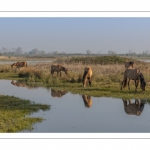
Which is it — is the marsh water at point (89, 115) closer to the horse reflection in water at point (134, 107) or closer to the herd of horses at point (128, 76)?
the horse reflection in water at point (134, 107)

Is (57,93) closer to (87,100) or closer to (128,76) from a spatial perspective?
(87,100)

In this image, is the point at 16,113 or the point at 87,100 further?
the point at 87,100

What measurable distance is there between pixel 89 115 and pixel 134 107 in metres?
2.06

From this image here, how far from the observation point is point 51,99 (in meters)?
13.5

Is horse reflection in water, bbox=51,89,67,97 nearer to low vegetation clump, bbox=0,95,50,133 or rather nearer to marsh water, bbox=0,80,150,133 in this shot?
marsh water, bbox=0,80,150,133

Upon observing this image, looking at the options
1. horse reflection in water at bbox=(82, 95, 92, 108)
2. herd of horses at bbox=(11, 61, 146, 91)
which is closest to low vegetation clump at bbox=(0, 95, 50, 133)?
horse reflection in water at bbox=(82, 95, 92, 108)

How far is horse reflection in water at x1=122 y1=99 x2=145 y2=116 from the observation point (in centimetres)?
1082

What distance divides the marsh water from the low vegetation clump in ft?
1.06

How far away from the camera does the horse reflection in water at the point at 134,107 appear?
1082 centimetres

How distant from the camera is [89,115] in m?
10.4

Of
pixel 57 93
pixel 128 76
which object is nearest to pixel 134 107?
pixel 128 76
